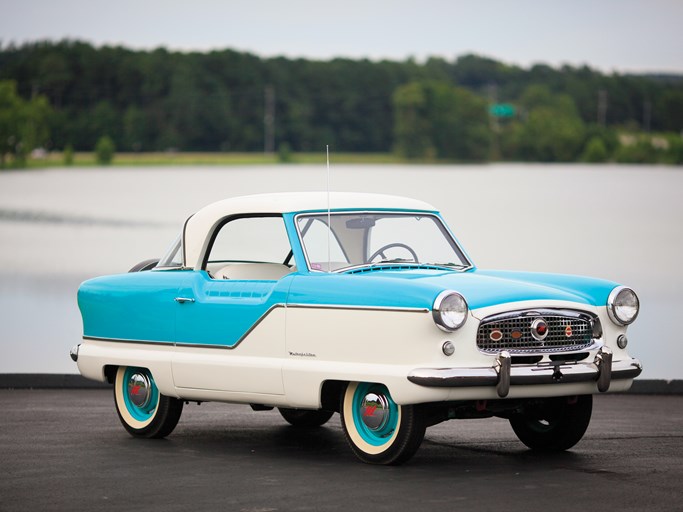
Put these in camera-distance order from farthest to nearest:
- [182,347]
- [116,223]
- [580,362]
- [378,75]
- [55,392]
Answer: [116,223]
[378,75]
[55,392]
[182,347]
[580,362]

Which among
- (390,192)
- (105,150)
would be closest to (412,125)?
(390,192)

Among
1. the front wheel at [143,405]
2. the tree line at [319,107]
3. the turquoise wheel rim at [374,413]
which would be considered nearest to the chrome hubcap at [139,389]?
the front wheel at [143,405]

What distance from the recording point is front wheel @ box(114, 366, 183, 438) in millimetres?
11023

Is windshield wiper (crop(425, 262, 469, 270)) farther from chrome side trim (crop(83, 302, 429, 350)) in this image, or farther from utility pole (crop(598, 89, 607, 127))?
utility pole (crop(598, 89, 607, 127))

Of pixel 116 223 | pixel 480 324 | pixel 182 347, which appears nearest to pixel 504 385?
pixel 480 324

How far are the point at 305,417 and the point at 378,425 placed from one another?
2.53m

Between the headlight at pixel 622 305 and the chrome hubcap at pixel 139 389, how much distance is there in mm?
3573

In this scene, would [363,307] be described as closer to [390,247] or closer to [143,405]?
[390,247]

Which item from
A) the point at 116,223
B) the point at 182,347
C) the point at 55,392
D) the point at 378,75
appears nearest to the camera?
the point at 182,347

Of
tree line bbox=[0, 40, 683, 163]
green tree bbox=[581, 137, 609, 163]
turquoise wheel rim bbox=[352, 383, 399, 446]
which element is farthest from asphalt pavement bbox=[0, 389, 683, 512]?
green tree bbox=[581, 137, 609, 163]

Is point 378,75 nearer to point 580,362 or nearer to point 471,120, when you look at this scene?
point 471,120

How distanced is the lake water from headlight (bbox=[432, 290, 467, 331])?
46.8ft

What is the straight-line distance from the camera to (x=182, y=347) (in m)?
10.6

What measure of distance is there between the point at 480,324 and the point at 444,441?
81.4 inches
